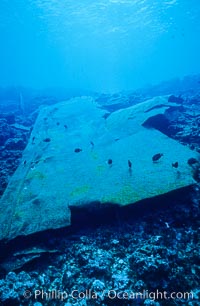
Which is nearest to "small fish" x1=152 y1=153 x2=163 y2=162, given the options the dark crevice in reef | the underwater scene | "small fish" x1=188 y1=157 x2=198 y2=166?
the underwater scene

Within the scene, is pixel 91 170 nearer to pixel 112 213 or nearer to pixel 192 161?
pixel 112 213

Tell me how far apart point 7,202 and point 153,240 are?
3.25 meters

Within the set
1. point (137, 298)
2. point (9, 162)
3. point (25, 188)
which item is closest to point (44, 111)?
point (9, 162)

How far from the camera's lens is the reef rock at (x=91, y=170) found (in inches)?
177

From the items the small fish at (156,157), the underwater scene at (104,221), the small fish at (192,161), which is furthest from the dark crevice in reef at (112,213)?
the small fish at (156,157)

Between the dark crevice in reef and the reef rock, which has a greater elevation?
the reef rock

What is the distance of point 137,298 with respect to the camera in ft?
10.3

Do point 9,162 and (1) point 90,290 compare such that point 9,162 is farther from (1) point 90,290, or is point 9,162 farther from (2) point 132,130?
(1) point 90,290

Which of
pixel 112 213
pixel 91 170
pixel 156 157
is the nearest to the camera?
pixel 112 213

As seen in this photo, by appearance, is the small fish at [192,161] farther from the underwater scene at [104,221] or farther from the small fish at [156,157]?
the small fish at [156,157]

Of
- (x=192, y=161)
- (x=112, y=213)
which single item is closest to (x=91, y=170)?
(x=112, y=213)

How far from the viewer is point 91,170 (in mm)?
5980

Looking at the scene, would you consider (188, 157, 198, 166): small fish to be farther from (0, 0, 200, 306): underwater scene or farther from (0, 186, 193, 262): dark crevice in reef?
(0, 186, 193, 262): dark crevice in reef

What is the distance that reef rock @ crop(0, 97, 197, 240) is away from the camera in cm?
448
